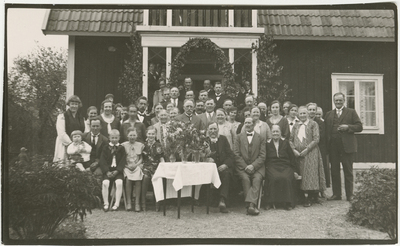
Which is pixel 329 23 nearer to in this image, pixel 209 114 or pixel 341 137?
pixel 341 137

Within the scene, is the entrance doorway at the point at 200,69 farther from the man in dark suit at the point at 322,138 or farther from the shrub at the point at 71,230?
the shrub at the point at 71,230

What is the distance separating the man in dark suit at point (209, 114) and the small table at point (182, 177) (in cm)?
90

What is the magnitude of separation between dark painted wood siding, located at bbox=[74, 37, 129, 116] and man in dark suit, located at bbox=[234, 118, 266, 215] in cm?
223

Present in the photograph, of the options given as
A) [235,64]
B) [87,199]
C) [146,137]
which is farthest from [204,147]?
[235,64]

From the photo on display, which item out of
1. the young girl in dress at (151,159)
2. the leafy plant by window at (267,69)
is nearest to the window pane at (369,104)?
the leafy plant by window at (267,69)

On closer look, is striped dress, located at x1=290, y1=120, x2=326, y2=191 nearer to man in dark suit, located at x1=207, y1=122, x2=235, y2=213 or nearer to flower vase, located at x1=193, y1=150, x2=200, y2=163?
man in dark suit, located at x1=207, y1=122, x2=235, y2=213

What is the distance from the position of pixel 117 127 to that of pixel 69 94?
3.93 ft

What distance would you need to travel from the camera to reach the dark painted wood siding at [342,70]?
6070 millimetres

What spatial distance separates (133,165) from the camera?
229 inches

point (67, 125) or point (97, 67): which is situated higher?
point (97, 67)

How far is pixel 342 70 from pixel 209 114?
295 centimetres

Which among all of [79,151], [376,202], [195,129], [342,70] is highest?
[342,70]

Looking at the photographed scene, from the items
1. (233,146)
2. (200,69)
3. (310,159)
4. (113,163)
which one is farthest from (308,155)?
(200,69)

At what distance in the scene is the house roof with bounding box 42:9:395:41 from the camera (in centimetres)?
612
